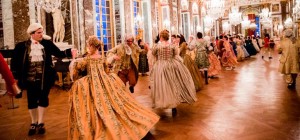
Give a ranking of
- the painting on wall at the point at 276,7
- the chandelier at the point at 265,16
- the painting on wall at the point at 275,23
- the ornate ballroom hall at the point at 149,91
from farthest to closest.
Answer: the painting on wall at the point at 276,7
the painting on wall at the point at 275,23
the chandelier at the point at 265,16
the ornate ballroom hall at the point at 149,91

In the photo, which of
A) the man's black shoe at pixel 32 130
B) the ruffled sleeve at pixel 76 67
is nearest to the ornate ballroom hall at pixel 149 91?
the man's black shoe at pixel 32 130

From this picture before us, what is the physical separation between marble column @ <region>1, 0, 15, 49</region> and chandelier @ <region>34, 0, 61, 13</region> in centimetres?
74

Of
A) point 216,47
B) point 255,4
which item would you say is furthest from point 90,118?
point 255,4

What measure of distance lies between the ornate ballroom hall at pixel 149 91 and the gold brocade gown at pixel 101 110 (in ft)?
1.34

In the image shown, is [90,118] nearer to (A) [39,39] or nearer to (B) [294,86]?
(A) [39,39]

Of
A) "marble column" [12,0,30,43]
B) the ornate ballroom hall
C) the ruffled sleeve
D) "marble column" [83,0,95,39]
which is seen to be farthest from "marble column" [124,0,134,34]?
the ruffled sleeve

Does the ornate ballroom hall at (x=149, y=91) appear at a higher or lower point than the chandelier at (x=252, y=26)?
lower

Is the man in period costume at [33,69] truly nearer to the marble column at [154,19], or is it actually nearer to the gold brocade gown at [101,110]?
the gold brocade gown at [101,110]

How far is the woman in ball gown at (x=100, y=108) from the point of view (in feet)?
10.2

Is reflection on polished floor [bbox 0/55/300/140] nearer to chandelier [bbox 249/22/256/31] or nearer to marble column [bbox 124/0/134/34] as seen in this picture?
marble column [bbox 124/0/134/34]

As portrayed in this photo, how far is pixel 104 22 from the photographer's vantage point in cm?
1185

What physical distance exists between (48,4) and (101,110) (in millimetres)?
6620

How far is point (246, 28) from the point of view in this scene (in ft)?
92.5

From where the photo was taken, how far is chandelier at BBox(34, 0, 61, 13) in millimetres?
8561
